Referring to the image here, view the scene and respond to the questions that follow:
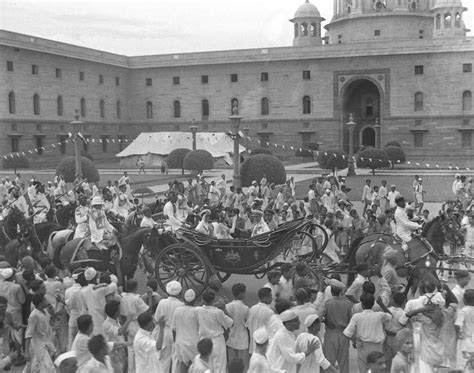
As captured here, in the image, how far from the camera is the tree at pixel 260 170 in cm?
2738

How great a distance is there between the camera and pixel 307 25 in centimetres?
6331

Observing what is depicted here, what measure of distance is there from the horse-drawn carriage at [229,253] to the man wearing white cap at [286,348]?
4.04 m

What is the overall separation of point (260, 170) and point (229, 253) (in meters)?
17.7

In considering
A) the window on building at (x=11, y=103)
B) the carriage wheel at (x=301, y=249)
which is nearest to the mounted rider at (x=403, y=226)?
the carriage wheel at (x=301, y=249)

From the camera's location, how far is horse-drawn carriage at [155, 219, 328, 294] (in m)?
9.73

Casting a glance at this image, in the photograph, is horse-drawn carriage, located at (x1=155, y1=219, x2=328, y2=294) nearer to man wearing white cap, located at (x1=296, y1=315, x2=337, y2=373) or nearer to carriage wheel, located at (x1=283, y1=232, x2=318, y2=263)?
carriage wheel, located at (x1=283, y1=232, x2=318, y2=263)

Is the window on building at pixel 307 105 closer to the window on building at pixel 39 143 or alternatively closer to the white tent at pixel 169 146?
the white tent at pixel 169 146

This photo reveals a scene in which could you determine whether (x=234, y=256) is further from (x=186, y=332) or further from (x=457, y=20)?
(x=457, y=20)

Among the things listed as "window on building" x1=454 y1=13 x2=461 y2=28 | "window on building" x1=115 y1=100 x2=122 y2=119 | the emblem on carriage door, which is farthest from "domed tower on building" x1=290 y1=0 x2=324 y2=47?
the emblem on carriage door

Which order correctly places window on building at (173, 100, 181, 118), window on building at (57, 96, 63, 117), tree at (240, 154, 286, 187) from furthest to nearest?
1. window on building at (173, 100, 181, 118)
2. window on building at (57, 96, 63, 117)
3. tree at (240, 154, 286, 187)

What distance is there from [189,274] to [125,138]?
159 feet

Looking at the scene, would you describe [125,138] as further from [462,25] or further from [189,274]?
[189,274]

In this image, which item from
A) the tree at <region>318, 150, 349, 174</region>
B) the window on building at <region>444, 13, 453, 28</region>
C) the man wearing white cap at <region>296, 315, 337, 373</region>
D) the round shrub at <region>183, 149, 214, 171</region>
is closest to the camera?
the man wearing white cap at <region>296, 315, 337, 373</region>

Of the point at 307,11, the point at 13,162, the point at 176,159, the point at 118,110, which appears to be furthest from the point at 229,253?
the point at 307,11
